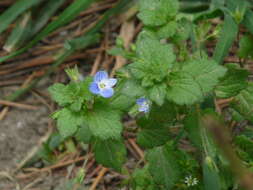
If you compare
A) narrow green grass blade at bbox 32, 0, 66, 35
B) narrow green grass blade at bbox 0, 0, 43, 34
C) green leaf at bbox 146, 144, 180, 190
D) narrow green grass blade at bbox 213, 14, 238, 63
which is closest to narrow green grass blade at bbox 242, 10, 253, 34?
narrow green grass blade at bbox 213, 14, 238, 63

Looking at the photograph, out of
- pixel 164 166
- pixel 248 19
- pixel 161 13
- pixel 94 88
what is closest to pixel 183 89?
pixel 94 88

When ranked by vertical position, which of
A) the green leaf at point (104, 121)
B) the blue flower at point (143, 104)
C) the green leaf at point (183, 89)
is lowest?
the blue flower at point (143, 104)

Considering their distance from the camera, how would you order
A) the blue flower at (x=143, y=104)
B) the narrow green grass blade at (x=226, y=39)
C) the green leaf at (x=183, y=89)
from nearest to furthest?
the green leaf at (x=183, y=89)
the blue flower at (x=143, y=104)
the narrow green grass blade at (x=226, y=39)

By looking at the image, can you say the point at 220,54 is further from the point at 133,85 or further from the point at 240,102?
the point at 133,85

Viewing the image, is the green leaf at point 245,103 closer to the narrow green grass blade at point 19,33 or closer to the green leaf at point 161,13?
the green leaf at point 161,13

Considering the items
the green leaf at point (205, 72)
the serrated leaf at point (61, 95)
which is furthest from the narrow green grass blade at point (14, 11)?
the green leaf at point (205, 72)

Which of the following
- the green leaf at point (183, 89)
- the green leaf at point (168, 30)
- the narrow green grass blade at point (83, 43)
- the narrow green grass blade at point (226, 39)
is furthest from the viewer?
the narrow green grass blade at point (83, 43)

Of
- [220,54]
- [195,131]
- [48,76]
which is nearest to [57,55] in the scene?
[48,76]
